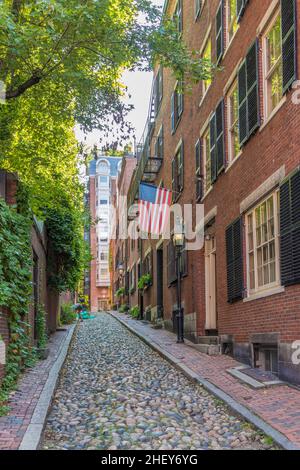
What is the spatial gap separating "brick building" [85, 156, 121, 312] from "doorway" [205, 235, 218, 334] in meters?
64.5

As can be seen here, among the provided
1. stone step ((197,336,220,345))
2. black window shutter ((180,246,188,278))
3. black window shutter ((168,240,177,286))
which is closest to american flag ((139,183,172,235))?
black window shutter ((180,246,188,278))

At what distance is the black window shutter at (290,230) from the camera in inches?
332

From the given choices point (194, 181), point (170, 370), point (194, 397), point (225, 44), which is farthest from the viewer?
point (194, 181)

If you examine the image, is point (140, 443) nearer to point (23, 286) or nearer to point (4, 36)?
point (23, 286)

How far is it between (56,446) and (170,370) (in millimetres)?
5613

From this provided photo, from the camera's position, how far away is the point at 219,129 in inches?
541

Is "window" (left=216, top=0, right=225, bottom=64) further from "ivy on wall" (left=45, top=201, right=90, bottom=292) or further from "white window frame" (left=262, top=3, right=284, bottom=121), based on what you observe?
"ivy on wall" (left=45, top=201, right=90, bottom=292)

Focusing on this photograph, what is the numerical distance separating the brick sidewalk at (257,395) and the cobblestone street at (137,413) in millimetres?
283

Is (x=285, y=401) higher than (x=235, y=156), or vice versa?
(x=235, y=156)

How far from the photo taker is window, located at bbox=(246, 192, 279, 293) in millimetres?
9797

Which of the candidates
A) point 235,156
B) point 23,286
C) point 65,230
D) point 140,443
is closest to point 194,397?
point 140,443

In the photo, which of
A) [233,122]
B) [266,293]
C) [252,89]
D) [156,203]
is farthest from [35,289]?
[252,89]

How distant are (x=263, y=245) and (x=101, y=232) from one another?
251ft

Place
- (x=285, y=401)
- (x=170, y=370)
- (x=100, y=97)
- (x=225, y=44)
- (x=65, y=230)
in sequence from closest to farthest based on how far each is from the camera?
(x=285, y=401) < (x=170, y=370) < (x=100, y=97) < (x=225, y=44) < (x=65, y=230)
